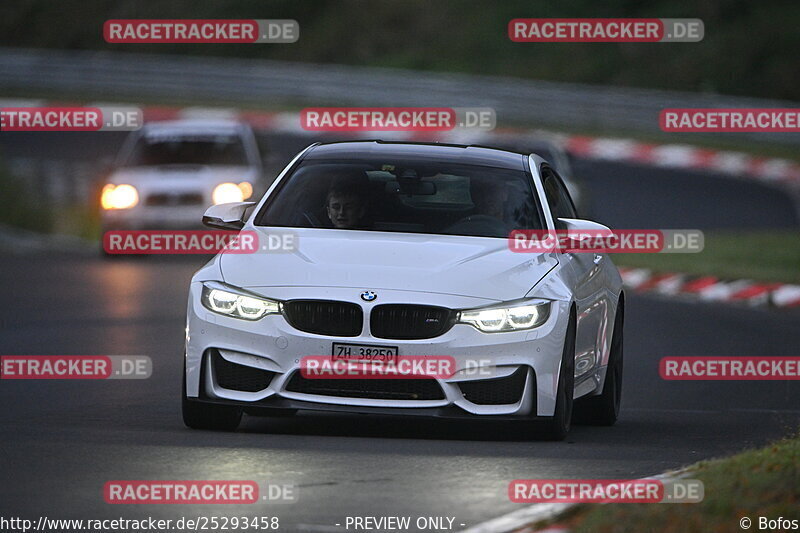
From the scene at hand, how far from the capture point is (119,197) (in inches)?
964

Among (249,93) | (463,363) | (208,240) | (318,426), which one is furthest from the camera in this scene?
(249,93)

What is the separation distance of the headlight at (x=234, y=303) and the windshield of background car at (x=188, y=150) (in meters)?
15.7

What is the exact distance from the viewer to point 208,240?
80.2ft

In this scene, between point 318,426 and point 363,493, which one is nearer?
point 363,493

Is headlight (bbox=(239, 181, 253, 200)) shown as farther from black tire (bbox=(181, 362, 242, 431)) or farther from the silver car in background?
black tire (bbox=(181, 362, 242, 431))

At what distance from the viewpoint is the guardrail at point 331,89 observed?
45.4 m

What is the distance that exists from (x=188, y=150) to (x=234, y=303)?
16.3 metres

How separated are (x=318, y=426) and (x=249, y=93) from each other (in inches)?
1534

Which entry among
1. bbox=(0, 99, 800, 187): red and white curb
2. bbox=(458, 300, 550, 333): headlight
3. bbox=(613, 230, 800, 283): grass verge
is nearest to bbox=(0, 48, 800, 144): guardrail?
bbox=(0, 99, 800, 187): red and white curb

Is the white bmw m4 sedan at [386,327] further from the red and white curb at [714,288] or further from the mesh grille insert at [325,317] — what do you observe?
the red and white curb at [714,288]

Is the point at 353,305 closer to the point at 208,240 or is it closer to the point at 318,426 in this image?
the point at 318,426

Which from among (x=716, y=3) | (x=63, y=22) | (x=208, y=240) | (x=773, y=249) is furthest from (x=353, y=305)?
(x=63, y=22)

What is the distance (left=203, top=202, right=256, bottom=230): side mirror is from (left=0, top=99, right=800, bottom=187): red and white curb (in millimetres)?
25786

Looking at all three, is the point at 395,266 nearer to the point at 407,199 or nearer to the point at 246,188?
the point at 407,199
